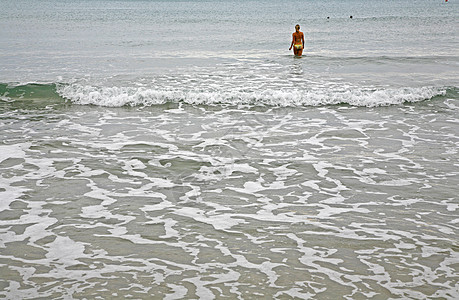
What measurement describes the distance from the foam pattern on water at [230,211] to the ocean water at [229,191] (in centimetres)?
2

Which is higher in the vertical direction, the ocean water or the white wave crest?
the white wave crest

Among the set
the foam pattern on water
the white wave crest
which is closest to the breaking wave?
the white wave crest

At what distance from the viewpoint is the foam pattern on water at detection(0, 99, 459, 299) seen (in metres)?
4.06

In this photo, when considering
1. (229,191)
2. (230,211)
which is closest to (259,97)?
(229,191)

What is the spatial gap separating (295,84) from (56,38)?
1939 cm

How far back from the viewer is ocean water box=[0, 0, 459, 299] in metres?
4.11

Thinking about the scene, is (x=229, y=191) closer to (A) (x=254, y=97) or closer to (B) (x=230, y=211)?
(B) (x=230, y=211)

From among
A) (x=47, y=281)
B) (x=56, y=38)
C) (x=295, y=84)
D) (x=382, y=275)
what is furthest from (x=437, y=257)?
(x=56, y=38)

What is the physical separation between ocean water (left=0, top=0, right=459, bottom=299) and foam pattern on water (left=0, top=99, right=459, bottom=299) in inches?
0.8

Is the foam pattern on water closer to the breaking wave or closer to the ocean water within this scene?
the ocean water

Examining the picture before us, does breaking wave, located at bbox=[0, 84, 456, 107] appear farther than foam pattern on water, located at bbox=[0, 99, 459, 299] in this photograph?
Yes

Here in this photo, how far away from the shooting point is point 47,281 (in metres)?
4.04

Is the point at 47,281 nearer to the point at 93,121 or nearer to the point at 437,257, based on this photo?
the point at 437,257

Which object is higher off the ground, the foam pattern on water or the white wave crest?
the white wave crest
